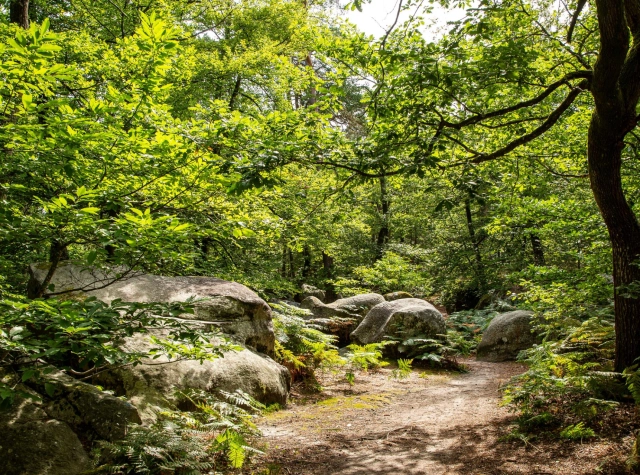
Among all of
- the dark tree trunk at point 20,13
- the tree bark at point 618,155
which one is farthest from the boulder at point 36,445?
the dark tree trunk at point 20,13

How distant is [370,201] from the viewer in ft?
79.3

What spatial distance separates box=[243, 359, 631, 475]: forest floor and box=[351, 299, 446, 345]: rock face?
3.02 metres

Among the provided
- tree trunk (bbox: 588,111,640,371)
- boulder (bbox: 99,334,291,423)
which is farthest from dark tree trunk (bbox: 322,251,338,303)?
tree trunk (bbox: 588,111,640,371)

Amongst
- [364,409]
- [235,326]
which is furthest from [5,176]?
[364,409]

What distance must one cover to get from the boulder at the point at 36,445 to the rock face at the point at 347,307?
10.1m

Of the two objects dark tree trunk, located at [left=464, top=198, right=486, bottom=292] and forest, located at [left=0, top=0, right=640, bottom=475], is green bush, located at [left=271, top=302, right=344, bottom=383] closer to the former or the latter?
forest, located at [left=0, top=0, right=640, bottom=475]

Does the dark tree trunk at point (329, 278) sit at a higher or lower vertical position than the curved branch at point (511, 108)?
lower

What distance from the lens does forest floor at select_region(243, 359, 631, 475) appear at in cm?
438

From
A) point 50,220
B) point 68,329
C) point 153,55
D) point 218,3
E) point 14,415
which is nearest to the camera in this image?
point 68,329

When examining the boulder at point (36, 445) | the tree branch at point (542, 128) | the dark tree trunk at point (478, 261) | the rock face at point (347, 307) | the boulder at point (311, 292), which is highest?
the tree branch at point (542, 128)

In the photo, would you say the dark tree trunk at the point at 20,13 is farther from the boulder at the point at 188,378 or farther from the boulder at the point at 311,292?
the boulder at the point at 311,292

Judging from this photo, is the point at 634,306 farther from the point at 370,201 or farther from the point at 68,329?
the point at 370,201

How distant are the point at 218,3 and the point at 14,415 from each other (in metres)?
14.2

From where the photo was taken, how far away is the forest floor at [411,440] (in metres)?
4.38
